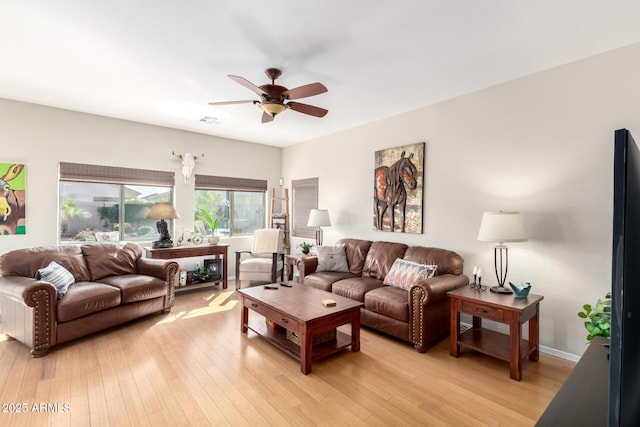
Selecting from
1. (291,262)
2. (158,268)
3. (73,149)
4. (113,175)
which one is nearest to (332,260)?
(291,262)

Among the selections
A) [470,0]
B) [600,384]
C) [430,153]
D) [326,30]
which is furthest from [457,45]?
[600,384]

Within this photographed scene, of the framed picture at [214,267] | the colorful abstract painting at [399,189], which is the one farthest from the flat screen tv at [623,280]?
the framed picture at [214,267]

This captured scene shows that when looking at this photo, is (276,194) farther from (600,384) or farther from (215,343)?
(600,384)

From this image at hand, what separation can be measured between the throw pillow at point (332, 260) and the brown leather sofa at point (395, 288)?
0.08 m

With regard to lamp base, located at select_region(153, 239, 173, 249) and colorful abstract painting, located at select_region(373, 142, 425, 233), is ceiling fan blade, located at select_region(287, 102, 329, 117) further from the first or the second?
lamp base, located at select_region(153, 239, 173, 249)

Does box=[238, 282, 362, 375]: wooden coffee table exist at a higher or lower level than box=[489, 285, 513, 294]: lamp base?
lower

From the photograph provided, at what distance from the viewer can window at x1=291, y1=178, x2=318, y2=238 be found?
18.9ft

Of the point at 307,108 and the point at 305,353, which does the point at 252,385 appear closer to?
the point at 305,353

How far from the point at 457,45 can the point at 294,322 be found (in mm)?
2712

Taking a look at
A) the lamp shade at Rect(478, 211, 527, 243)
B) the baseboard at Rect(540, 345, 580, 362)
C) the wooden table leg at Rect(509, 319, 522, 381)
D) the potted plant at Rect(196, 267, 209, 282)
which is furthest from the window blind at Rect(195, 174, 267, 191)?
the baseboard at Rect(540, 345, 580, 362)

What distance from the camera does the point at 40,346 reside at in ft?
9.23

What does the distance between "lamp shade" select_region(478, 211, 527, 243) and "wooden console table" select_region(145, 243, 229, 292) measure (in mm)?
3941

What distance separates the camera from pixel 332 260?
174 inches

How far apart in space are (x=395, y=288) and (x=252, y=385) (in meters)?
1.86
